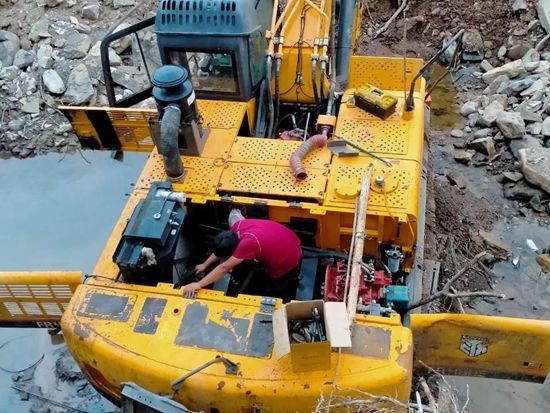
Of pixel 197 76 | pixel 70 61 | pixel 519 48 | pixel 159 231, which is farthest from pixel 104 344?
pixel 519 48

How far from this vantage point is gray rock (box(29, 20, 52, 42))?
925 cm

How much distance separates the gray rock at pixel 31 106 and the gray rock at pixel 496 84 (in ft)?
23.1

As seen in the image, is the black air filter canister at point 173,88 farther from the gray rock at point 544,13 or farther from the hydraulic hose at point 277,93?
the gray rock at point 544,13

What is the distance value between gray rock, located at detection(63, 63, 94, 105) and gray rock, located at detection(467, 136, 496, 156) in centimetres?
578

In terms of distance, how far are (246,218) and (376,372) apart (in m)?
1.83

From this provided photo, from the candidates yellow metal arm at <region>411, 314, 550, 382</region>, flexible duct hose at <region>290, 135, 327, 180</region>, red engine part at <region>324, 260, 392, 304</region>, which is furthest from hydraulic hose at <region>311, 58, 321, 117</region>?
yellow metal arm at <region>411, 314, 550, 382</region>

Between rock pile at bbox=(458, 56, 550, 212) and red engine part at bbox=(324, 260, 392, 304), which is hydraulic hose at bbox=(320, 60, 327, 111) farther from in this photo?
rock pile at bbox=(458, 56, 550, 212)

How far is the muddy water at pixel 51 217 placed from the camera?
18.9ft

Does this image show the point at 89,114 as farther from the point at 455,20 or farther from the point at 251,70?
the point at 455,20

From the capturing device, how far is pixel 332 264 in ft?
15.4

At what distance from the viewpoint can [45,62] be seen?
28.7ft

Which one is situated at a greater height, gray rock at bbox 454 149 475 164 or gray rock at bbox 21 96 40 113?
gray rock at bbox 21 96 40 113

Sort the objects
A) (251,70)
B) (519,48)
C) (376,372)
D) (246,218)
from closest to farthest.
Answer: (376,372)
(246,218)
(251,70)
(519,48)

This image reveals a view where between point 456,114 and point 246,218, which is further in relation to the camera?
point 456,114
